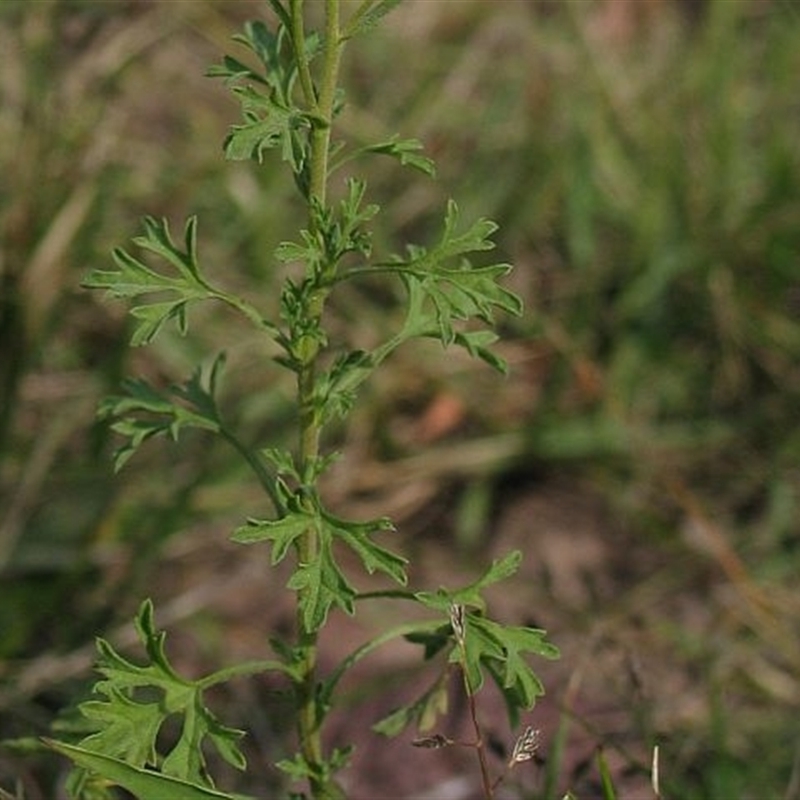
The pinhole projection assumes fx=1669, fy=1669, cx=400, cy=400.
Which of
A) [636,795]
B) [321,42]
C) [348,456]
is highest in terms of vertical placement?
[321,42]

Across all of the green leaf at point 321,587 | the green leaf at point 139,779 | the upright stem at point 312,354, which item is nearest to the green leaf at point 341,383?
the upright stem at point 312,354

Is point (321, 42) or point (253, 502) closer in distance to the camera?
point (321, 42)

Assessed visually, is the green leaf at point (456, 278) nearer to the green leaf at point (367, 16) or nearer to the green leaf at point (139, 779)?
the green leaf at point (367, 16)

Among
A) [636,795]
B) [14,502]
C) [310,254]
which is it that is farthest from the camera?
[14,502]

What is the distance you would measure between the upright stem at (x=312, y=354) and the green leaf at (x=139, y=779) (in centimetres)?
17

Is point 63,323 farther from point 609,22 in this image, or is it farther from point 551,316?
point 609,22

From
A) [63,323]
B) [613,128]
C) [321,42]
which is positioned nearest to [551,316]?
[613,128]

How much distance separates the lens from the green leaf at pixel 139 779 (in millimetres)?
1637

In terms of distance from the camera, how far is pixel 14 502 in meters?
2.71

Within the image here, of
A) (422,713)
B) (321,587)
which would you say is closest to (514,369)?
(422,713)

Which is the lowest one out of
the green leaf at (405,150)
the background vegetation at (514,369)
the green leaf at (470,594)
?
the background vegetation at (514,369)

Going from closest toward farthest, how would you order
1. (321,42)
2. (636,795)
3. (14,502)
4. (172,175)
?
(321,42) < (636,795) < (14,502) < (172,175)

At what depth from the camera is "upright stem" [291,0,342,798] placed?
5.20 feet

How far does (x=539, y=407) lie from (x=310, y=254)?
5.12 ft
